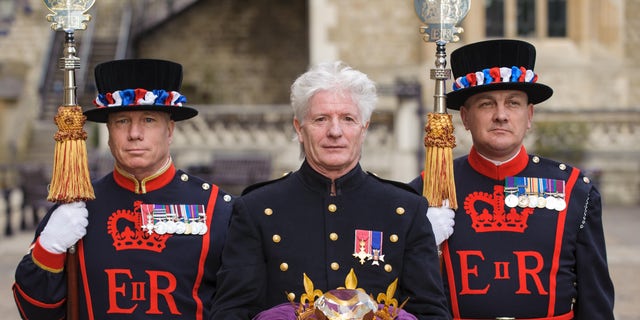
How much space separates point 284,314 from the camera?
2.79 m

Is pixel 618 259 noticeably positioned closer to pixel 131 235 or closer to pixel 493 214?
pixel 493 214

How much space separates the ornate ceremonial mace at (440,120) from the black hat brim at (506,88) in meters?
0.08

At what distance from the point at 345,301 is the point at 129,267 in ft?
3.91

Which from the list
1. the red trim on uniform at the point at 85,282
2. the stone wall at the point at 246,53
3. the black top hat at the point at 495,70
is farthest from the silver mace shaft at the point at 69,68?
the stone wall at the point at 246,53

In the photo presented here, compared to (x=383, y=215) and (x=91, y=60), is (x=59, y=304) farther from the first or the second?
(x=91, y=60)

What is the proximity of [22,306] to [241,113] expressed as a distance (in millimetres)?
10322

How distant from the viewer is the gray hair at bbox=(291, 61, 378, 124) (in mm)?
2924

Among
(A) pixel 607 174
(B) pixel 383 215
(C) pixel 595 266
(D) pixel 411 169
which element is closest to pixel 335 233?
(B) pixel 383 215

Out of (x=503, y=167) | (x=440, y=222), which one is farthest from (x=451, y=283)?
(x=503, y=167)

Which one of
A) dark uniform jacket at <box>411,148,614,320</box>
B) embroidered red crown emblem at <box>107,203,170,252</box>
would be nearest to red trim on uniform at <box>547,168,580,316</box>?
dark uniform jacket at <box>411,148,614,320</box>

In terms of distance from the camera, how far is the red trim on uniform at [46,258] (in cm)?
333

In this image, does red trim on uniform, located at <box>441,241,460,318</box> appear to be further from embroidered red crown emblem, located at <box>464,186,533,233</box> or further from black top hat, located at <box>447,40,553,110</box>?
black top hat, located at <box>447,40,553,110</box>

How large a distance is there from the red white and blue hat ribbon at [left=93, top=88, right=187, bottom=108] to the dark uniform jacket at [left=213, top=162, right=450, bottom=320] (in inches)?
24.7

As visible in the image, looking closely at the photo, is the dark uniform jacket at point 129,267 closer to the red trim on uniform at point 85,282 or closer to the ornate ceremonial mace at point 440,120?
the red trim on uniform at point 85,282
